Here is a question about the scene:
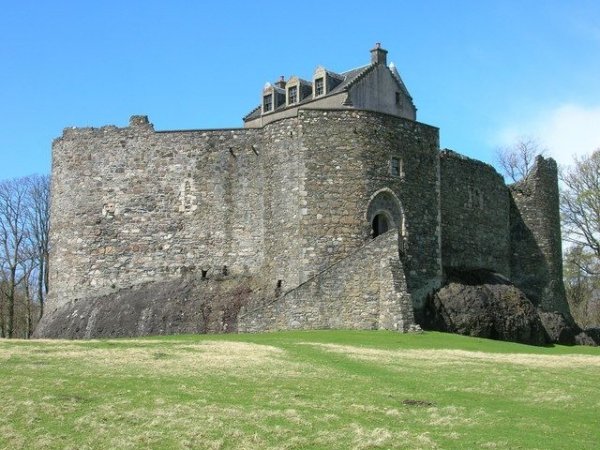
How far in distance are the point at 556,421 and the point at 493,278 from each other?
3082 cm

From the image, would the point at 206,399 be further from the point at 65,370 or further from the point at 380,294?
the point at 380,294

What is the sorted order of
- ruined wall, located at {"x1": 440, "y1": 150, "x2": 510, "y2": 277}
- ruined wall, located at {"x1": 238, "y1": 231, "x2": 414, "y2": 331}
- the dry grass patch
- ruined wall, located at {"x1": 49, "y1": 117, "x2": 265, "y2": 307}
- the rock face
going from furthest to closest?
ruined wall, located at {"x1": 440, "y1": 150, "x2": 510, "y2": 277} < ruined wall, located at {"x1": 49, "y1": 117, "x2": 265, "y2": 307} < the rock face < ruined wall, located at {"x1": 238, "y1": 231, "x2": 414, "y2": 331} < the dry grass patch

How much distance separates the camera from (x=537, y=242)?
194 ft

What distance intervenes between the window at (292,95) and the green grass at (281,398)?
36.1 meters

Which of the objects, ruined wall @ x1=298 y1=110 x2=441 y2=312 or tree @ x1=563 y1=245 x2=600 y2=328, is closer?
ruined wall @ x1=298 y1=110 x2=441 y2=312

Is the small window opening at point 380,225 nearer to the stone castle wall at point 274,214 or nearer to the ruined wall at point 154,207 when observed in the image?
the stone castle wall at point 274,214

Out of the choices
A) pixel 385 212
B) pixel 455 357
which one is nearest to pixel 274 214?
pixel 385 212

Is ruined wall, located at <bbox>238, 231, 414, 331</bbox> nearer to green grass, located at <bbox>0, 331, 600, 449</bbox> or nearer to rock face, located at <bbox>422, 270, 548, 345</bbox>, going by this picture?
rock face, located at <bbox>422, 270, 548, 345</bbox>

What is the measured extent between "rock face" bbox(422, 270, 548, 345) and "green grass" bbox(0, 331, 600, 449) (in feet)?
34.8

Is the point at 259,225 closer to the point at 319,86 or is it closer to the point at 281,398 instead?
the point at 319,86

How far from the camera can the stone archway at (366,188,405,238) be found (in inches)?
1701

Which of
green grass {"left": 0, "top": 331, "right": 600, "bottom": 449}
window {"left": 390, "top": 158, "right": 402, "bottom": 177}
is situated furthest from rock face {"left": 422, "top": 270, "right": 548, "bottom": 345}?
green grass {"left": 0, "top": 331, "right": 600, "bottom": 449}

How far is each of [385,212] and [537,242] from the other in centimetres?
1919

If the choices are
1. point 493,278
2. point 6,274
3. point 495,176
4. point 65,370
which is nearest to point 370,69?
point 495,176
